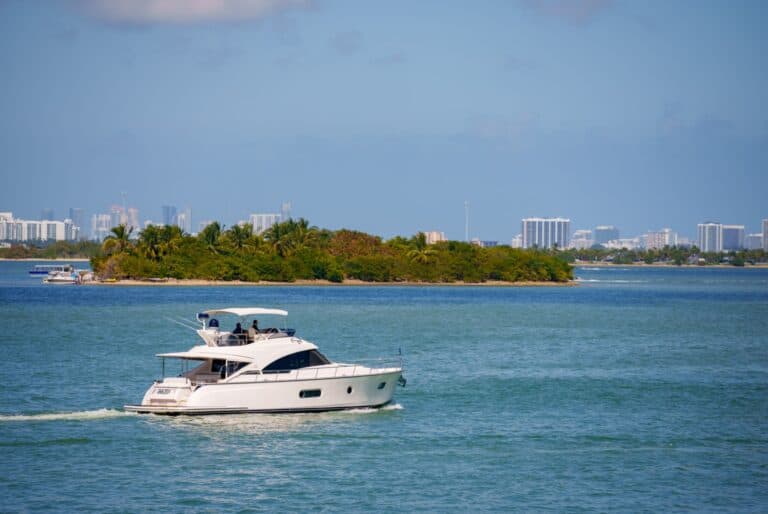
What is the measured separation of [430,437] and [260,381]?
18.6 feet

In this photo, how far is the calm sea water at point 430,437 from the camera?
25984mm

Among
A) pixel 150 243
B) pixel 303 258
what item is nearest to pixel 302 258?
pixel 303 258

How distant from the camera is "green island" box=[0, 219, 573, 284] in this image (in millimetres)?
147000

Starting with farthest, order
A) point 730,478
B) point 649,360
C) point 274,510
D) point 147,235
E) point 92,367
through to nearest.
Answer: point 147,235 → point 649,360 → point 92,367 → point 730,478 → point 274,510

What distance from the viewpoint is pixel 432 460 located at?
29516 millimetres

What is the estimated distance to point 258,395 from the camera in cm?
3406

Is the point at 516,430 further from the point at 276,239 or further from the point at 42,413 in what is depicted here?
the point at 276,239

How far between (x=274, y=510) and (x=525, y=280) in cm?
15380

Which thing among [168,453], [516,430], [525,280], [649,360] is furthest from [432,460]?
[525,280]

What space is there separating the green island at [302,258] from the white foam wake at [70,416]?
110671mm

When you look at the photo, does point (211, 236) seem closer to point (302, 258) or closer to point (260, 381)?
point (302, 258)

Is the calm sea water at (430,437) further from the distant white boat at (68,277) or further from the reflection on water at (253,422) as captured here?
the distant white boat at (68,277)

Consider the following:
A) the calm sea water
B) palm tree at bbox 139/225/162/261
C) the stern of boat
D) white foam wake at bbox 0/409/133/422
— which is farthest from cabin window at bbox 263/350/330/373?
palm tree at bbox 139/225/162/261

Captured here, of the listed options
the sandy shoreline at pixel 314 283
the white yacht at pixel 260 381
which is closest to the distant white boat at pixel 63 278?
the sandy shoreline at pixel 314 283
